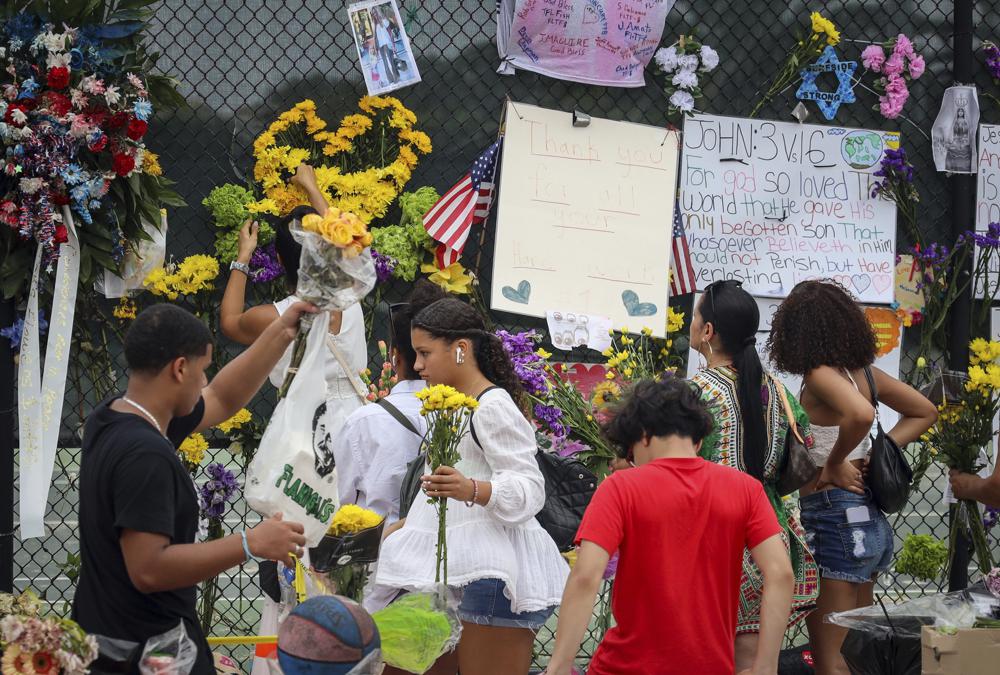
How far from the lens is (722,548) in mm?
3213

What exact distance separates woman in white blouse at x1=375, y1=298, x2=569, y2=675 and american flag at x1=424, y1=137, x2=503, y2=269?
179cm

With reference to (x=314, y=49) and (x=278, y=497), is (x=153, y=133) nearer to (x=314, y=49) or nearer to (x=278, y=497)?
(x=314, y=49)

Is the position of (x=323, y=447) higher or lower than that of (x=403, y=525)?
higher

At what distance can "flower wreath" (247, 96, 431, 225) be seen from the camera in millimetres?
5445

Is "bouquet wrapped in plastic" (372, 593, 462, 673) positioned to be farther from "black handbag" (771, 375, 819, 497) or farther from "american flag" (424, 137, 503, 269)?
"american flag" (424, 137, 503, 269)

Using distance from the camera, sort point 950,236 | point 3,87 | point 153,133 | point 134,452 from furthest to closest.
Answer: point 950,236 < point 153,133 < point 3,87 < point 134,452

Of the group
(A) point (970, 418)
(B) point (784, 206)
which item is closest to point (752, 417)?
(A) point (970, 418)

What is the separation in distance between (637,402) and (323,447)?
0.89m

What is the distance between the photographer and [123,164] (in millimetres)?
4684

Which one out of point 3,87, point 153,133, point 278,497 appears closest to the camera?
point 278,497

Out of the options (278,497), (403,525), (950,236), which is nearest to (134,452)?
(278,497)

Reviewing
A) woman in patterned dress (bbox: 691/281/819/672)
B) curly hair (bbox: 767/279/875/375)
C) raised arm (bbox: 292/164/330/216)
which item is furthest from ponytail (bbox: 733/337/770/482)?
raised arm (bbox: 292/164/330/216)

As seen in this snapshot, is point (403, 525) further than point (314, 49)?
No

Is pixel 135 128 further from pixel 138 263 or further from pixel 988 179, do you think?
pixel 988 179
